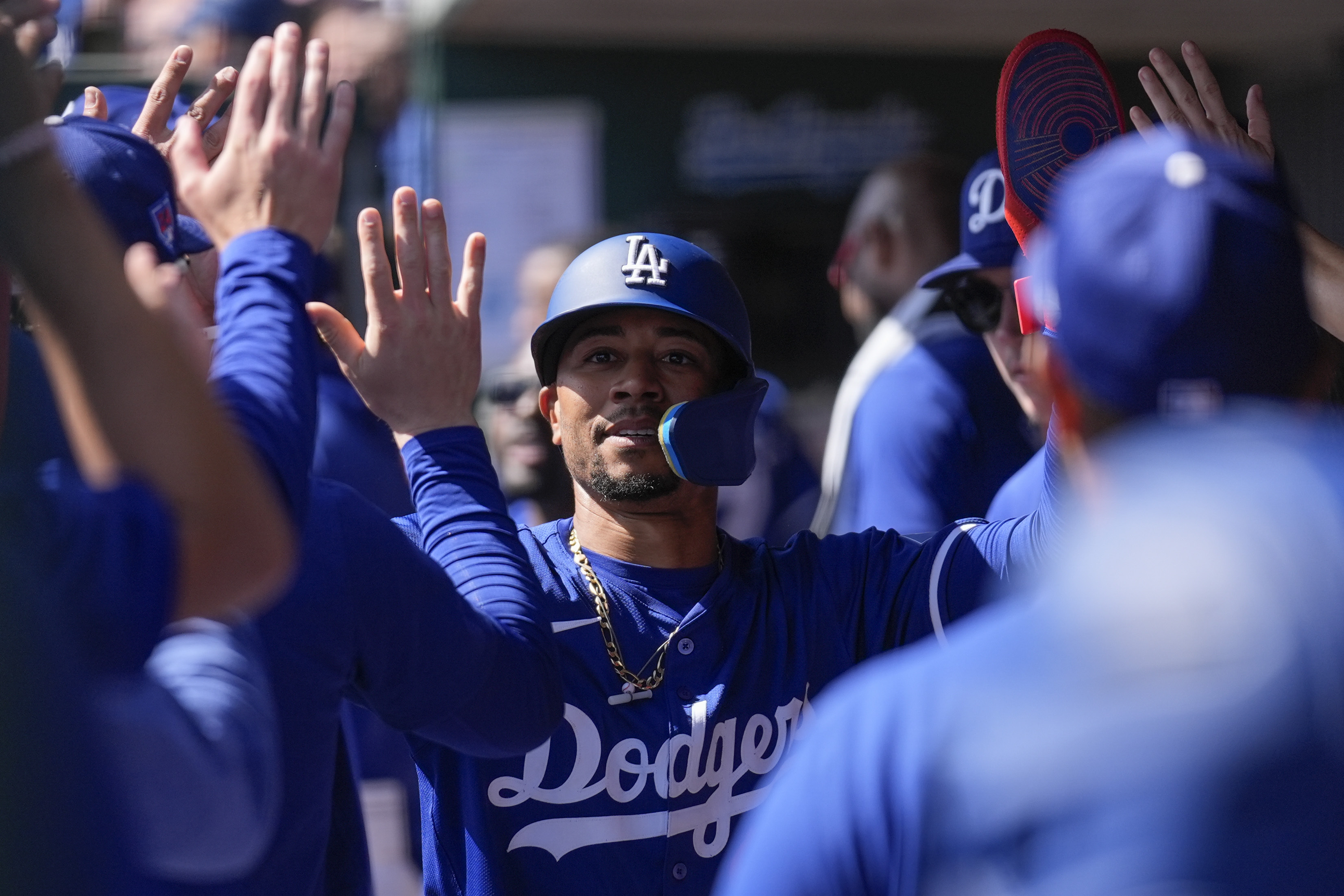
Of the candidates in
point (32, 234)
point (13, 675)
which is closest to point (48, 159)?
point (32, 234)

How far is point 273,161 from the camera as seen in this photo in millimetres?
1532

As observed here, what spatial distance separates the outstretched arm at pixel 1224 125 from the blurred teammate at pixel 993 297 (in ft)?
2.63

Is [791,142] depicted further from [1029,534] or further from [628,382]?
[1029,534]

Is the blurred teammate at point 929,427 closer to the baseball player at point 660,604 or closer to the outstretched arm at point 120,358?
the baseball player at point 660,604

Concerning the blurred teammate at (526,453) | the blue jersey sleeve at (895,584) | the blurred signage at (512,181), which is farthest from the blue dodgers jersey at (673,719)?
the blurred signage at (512,181)

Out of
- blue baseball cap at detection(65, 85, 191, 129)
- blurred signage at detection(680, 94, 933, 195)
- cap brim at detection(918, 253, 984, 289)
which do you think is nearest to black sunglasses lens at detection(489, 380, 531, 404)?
cap brim at detection(918, 253, 984, 289)

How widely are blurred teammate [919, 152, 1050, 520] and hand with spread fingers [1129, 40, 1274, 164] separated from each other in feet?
2.62

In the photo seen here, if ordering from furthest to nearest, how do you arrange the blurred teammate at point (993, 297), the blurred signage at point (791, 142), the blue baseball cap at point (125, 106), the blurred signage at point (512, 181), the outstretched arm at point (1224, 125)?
the blurred signage at point (791, 142)
the blurred signage at point (512, 181)
the blurred teammate at point (993, 297)
the blue baseball cap at point (125, 106)
the outstretched arm at point (1224, 125)

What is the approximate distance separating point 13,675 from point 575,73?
6.15 m

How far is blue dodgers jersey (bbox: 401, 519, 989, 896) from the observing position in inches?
80.9

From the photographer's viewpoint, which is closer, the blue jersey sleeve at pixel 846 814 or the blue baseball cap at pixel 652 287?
the blue jersey sleeve at pixel 846 814

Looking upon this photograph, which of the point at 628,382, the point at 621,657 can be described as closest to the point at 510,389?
the point at 628,382

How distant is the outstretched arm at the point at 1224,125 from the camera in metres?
2.03

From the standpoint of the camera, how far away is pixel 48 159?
42.3 inches
